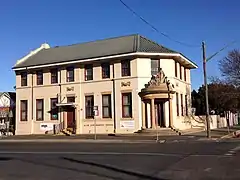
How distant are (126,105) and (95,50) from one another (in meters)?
7.88

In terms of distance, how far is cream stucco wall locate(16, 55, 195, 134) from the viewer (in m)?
37.8

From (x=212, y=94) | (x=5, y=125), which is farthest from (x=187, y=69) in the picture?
(x=5, y=125)

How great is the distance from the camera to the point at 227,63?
50281 mm

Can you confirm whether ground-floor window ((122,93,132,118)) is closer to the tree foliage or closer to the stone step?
the stone step

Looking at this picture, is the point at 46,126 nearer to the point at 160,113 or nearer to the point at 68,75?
the point at 68,75

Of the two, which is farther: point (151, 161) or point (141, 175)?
point (151, 161)

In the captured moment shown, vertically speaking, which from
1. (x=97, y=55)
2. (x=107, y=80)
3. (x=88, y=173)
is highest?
(x=97, y=55)

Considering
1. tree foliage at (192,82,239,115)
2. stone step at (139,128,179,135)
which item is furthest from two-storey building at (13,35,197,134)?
tree foliage at (192,82,239,115)

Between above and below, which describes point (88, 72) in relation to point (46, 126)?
above

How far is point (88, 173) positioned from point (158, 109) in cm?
2626

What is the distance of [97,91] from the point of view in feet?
131

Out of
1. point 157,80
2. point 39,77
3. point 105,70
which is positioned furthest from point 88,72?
point 157,80

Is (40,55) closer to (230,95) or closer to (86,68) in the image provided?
(86,68)

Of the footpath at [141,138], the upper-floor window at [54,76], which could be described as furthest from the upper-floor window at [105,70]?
the footpath at [141,138]
